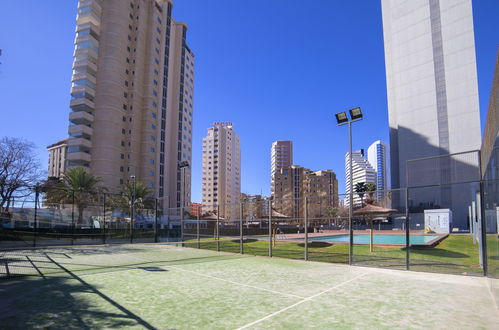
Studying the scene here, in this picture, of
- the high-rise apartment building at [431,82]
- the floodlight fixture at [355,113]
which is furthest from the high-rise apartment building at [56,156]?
the floodlight fixture at [355,113]

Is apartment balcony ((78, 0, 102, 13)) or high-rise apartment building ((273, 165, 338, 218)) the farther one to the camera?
high-rise apartment building ((273, 165, 338, 218))

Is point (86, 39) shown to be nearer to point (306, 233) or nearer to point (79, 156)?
point (79, 156)

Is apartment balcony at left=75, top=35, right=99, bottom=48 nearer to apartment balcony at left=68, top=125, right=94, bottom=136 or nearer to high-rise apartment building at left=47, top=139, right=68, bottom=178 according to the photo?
apartment balcony at left=68, top=125, right=94, bottom=136

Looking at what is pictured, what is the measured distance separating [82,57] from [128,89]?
11.4m

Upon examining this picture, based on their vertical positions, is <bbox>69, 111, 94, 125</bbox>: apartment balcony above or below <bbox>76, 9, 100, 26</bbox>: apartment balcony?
below

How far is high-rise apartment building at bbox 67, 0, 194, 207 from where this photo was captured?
6744cm

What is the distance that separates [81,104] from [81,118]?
10.3ft

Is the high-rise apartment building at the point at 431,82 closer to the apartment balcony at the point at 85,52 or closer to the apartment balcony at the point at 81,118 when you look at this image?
the apartment balcony at the point at 81,118

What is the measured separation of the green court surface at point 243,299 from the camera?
5523mm

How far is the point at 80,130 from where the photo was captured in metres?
65.6

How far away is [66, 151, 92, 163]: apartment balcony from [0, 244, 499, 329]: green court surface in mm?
59773

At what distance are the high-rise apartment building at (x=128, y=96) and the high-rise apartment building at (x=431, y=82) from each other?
181 ft

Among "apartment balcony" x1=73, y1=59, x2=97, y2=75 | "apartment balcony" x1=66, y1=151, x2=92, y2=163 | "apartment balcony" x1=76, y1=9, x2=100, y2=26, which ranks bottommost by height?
"apartment balcony" x1=66, y1=151, x2=92, y2=163

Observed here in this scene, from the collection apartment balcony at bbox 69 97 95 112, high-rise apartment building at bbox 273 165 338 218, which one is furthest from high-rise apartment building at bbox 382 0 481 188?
apartment balcony at bbox 69 97 95 112
